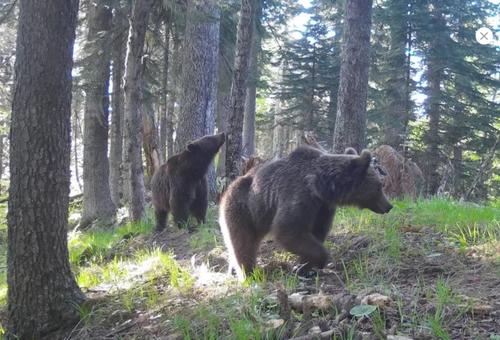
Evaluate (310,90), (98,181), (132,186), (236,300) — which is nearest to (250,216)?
(236,300)

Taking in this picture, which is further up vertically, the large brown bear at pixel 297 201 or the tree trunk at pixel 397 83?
the tree trunk at pixel 397 83

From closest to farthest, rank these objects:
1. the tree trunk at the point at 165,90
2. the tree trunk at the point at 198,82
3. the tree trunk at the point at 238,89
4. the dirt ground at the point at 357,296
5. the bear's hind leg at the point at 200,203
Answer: the dirt ground at the point at 357,296, the bear's hind leg at the point at 200,203, the tree trunk at the point at 238,89, the tree trunk at the point at 198,82, the tree trunk at the point at 165,90

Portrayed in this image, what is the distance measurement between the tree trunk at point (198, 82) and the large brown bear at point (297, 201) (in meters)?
6.00

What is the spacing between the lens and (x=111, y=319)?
4957 mm

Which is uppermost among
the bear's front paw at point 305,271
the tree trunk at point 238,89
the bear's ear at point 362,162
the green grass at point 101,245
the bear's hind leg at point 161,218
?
the tree trunk at point 238,89

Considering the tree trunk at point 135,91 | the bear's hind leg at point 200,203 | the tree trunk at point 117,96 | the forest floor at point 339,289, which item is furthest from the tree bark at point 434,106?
the forest floor at point 339,289

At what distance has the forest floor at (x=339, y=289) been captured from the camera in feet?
11.8

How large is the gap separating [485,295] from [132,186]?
7347 millimetres

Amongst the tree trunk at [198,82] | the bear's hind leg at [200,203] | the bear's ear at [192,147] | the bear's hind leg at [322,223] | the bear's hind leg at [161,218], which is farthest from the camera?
the tree trunk at [198,82]

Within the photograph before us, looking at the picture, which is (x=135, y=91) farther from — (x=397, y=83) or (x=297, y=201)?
(x=397, y=83)

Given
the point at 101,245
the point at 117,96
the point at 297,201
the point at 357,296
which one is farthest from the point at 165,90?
the point at 357,296

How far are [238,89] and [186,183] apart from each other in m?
2.57

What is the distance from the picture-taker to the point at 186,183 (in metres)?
9.33

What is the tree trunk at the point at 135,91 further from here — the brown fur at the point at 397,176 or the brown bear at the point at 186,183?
the brown fur at the point at 397,176
